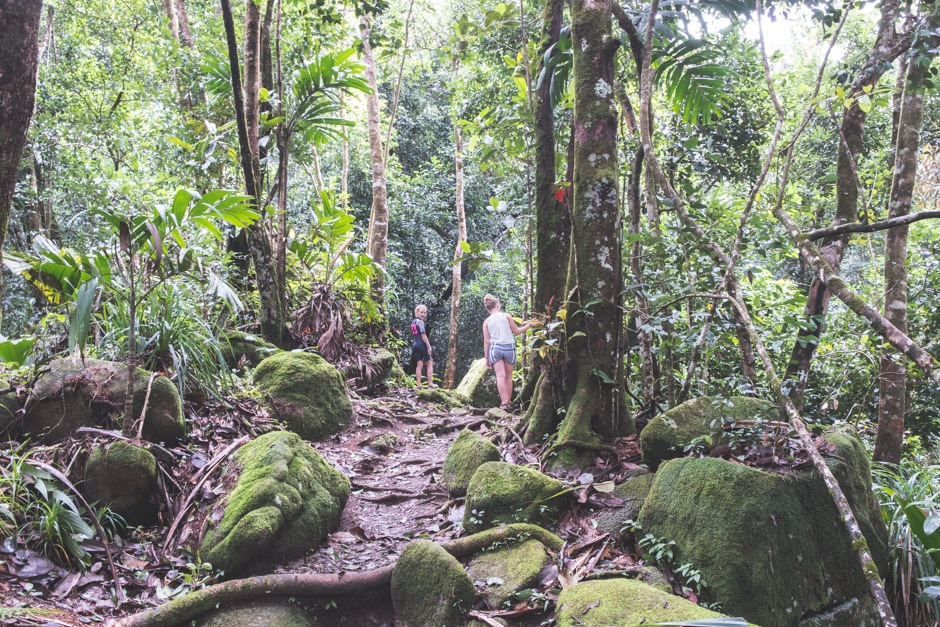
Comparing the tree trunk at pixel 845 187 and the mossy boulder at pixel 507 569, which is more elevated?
the tree trunk at pixel 845 187

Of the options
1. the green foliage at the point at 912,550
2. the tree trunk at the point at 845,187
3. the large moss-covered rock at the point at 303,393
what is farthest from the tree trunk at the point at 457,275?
the green foliage at the point at 912,550

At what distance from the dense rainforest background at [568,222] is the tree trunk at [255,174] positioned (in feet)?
0.08

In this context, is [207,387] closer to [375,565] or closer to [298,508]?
[298,508]

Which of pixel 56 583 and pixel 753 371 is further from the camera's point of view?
pixel 753 371

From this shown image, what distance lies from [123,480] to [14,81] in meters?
2.40

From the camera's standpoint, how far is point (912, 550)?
3.76 m

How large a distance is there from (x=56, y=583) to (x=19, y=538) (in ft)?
1.18

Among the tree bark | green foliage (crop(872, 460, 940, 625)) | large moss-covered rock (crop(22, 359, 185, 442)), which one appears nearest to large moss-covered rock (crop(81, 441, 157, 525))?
large moss-covered rock (crop(22, 359, 185, 442))

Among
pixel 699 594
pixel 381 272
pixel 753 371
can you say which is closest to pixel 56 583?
pixel 699 594

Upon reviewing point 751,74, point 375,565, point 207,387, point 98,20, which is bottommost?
point 375,565

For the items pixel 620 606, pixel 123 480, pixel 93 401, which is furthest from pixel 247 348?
pixel 620 606

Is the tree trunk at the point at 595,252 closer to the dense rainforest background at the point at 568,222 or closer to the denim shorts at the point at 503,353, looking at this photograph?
the dense rainforest background at the point at 568,222

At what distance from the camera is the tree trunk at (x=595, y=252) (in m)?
4.49

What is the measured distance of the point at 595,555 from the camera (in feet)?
10.8
